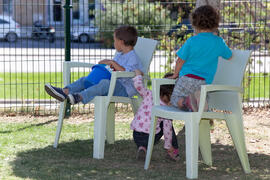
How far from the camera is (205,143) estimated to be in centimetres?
498

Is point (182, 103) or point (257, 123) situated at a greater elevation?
point (182, 103)

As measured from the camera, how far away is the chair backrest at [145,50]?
5.54 meters

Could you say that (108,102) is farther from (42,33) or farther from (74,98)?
(42,33)

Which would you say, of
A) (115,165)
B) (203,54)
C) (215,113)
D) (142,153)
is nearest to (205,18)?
(203,54)

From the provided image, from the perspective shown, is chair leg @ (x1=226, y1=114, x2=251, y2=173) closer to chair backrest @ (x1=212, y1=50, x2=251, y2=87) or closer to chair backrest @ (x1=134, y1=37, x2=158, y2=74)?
chair backrest @ (x1=212, y1=50, x2=251, y2=87)

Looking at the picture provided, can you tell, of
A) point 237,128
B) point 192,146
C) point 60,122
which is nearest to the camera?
point 192,146

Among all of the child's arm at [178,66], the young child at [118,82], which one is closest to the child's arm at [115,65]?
the young child at [118,82]

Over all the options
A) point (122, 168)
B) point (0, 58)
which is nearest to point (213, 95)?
point (122, 168)

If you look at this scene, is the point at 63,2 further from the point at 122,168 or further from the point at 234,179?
the point at 234,179

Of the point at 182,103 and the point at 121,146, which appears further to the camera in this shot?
the point at 121,146

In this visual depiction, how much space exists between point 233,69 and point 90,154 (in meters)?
1.53

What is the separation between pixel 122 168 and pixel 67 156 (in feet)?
2.20

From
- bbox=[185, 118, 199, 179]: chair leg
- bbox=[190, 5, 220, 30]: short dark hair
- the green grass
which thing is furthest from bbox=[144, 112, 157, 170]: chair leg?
the green grass

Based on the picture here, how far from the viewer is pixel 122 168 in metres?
4.73
